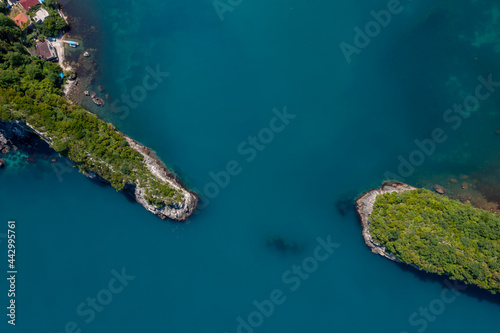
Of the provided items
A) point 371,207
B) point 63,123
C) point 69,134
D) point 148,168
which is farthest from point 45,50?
point 371,207

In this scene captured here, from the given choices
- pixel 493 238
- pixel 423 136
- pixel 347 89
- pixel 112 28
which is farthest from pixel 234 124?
pixel 493 238

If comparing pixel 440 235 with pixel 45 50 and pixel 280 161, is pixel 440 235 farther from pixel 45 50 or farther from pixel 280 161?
pixel 45 50

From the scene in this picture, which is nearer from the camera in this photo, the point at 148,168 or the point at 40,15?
the point at 148,168

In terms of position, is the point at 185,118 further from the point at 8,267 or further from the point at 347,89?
the point at 8,267

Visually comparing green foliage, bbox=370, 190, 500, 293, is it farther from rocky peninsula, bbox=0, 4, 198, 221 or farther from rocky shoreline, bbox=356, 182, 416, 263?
rocky peninsula, bbox=0, 4, 198, 221

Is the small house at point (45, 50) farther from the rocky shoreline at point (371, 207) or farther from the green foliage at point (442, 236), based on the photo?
the green foliage at point (442, 236)

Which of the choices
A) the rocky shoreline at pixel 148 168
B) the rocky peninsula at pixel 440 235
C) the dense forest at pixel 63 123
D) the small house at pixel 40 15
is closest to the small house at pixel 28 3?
the small house at pixel 40 15
